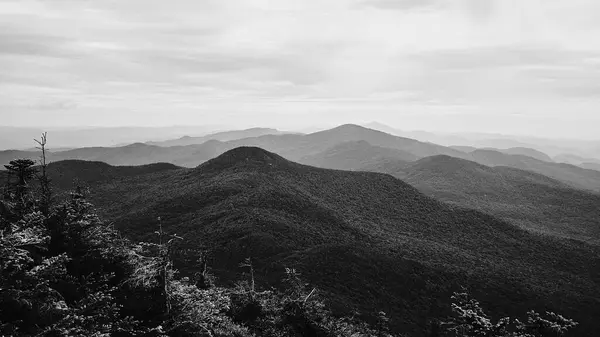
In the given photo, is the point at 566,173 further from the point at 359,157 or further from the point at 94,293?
the point at 94,293

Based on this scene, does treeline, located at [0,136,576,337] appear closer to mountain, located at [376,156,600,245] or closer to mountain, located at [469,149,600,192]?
mountain, located at [376,156,600,245]

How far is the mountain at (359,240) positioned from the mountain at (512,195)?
Result: 57.1ft

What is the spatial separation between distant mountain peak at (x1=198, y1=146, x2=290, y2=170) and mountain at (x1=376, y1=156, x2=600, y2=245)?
42.8m

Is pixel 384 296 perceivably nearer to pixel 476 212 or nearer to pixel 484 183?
pixel 476 212

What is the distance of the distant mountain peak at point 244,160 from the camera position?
7188cm

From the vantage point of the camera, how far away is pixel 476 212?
63.3m

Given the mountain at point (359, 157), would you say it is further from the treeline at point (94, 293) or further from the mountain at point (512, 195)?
the treeline at point (94, 293)

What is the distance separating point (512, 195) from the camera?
9450 cm

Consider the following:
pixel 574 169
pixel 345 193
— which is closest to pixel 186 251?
pixel 345 193

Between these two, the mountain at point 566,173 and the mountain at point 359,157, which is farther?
the mountain at point 359,157

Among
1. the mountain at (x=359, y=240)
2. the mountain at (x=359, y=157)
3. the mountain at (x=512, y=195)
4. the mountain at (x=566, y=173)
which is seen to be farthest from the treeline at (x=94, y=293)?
the mountain at (x=566, y=173)

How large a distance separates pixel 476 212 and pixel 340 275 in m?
39.6

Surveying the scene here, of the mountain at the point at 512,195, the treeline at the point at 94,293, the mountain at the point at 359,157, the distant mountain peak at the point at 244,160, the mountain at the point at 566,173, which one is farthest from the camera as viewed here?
the mountain at the point at 359,157

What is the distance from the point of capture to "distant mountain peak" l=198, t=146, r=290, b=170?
71875 millimetres
